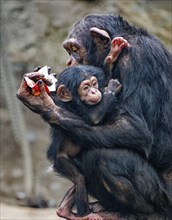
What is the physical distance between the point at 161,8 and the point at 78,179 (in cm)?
839

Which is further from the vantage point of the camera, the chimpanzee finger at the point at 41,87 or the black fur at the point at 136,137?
the black fur at the point at 136,137

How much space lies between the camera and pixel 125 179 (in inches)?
257

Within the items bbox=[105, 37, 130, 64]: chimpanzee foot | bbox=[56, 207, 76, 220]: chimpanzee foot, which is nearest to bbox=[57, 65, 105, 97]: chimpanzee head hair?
bbox=[105, 37, 130, 64]: chimpanzee foot

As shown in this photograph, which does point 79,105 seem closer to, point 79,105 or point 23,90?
point 79,105

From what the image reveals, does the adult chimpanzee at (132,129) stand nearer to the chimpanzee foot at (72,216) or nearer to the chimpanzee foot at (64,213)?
the chimpanzee foot at (72,216)

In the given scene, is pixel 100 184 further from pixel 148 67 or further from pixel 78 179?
pixel 148 67

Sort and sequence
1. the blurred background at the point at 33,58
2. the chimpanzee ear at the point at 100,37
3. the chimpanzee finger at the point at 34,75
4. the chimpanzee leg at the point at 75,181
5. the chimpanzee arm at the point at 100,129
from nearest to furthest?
1. the chimpanzee finger at the point at 34,75
2. the chimpanzee arm at the point at 100,129
3. the chimpanzee leg at the point at 75,181
4. the chimpanzee ear at the point at 100,37
5. the blurred background at the point at 33,58

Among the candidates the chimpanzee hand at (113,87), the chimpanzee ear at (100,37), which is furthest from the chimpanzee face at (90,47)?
the chimpanzee hand at (113,87)

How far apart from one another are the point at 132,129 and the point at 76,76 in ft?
1.79

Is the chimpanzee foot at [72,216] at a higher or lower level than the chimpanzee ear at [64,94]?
lower

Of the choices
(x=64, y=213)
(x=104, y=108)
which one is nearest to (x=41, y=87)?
(x=104, y=108)

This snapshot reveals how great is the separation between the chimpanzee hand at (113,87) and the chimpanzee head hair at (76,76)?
79 mm

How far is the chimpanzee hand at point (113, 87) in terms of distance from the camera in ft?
21.3

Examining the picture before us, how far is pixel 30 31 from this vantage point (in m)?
13.5
